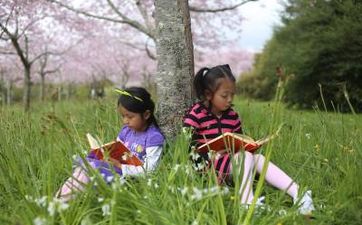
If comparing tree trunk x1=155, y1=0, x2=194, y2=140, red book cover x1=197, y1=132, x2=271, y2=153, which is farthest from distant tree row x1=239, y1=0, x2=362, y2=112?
red book cover x1=197, y1=132, x2=271, y2=153

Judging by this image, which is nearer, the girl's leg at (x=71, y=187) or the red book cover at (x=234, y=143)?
the girl's leg at (x=71, y=187)

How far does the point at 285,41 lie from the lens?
15.5 metres

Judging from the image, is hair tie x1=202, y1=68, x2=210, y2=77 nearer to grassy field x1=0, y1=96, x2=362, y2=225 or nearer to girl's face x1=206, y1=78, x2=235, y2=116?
girl's face x1=206, y1=78, x2=235, y2=116

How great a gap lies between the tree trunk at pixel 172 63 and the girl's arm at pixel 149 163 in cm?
53

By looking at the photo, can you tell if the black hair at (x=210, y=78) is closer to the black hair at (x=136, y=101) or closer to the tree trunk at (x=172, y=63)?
the black hair at (x=136, y=101)

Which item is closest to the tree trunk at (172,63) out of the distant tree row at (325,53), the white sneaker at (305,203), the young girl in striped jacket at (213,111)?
the young girl in striped jacket at (213,111)

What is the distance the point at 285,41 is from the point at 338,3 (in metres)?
3.81

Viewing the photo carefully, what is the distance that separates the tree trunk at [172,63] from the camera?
12.1 ft

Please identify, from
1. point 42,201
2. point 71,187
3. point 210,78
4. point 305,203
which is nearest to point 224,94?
point 210,78

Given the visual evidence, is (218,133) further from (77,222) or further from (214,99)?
(77,222)

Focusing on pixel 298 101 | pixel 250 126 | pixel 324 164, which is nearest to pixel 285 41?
pixel 298 101

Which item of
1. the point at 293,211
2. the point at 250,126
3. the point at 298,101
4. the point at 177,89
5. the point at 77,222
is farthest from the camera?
the point at 298,101

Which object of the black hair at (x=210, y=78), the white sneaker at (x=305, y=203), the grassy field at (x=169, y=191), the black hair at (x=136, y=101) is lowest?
the white sneaker at (x=305, y=203)

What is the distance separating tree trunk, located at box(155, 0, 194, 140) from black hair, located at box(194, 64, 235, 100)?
0.53m
